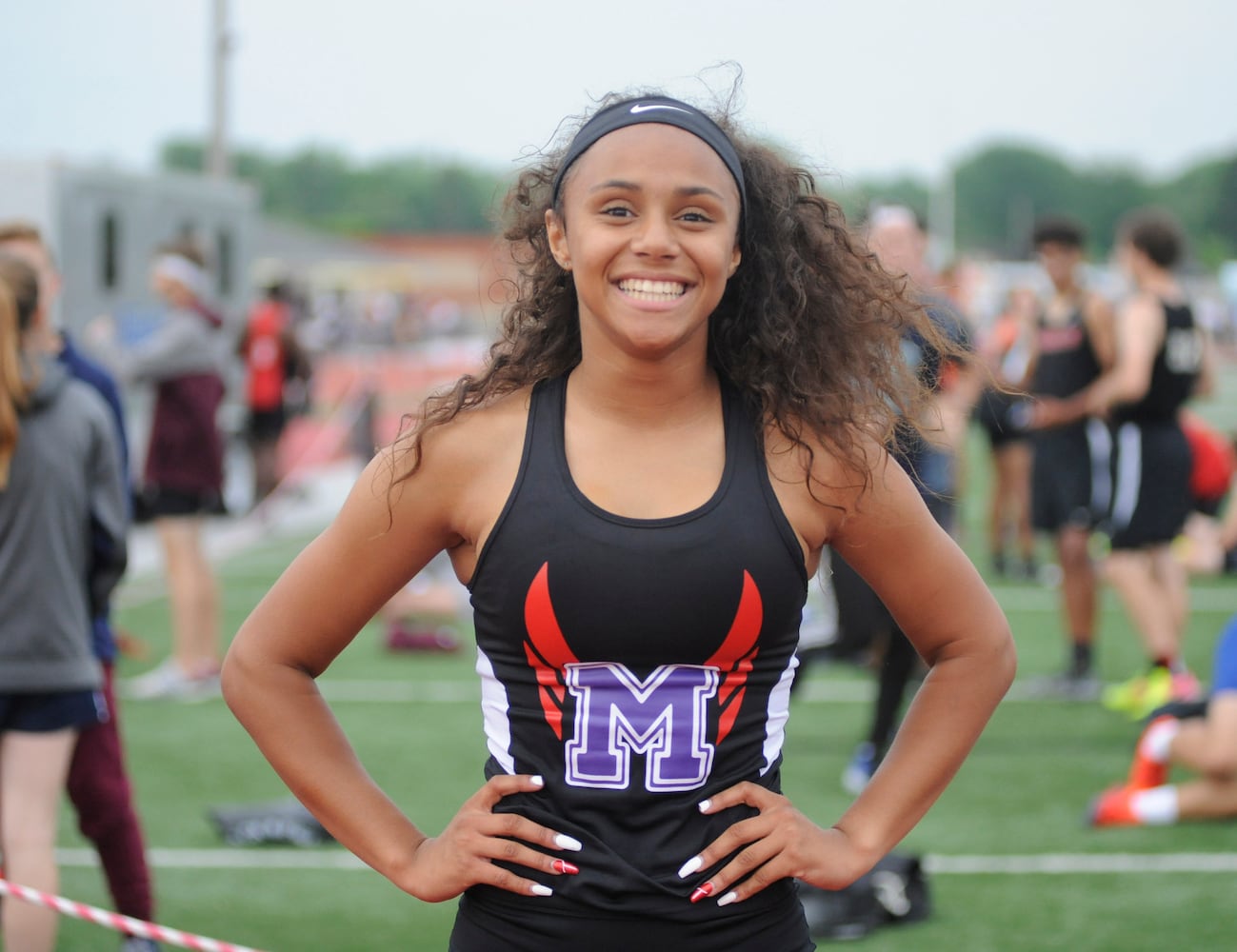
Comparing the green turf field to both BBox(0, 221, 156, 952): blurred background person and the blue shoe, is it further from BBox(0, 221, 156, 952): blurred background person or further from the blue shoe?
BBox(0, 221, 156, 952): blurred background person

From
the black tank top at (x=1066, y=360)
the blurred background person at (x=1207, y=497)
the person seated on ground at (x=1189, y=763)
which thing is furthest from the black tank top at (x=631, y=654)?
the blurred background person at (x=1207, y=497)

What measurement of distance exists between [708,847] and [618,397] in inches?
25.2

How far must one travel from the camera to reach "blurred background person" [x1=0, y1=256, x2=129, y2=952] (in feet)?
13.2

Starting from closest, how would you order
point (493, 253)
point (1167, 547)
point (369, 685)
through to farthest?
point (493, 253) < point (1167, 547) < point (369, 685)

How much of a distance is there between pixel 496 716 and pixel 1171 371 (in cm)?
652

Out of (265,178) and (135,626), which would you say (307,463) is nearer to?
(135,626)

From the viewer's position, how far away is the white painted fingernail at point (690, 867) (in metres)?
2.21

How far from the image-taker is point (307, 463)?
19.7m

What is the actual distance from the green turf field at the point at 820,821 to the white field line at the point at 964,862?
0.04 feet

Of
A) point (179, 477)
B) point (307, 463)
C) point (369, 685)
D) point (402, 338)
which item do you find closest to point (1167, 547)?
point (369, 685)

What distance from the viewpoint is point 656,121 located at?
2.25 metres

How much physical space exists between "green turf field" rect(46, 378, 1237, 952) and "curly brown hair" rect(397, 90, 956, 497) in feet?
9.86

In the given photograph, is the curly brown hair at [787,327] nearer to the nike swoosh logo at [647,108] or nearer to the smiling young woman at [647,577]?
the smiling young woman at [647,577]

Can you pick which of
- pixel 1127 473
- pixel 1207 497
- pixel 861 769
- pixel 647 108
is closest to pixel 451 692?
pixel 861 769
